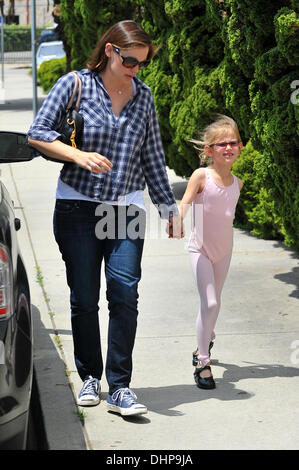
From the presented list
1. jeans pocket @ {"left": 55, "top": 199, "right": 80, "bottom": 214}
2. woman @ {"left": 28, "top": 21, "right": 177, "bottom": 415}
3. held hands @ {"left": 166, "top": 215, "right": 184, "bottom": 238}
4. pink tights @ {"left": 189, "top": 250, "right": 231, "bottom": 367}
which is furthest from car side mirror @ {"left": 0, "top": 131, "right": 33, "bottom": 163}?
pink tights @ {"left": 189, "top": 250, "right": 231, "bottom": 367}

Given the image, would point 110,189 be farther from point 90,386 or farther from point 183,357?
point 183,357

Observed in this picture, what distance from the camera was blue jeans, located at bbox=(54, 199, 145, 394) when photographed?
4.38 m

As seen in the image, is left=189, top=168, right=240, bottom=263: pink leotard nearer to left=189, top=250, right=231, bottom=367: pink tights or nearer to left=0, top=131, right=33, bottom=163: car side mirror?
left=189, top=250, right=231, bottom=367: pink tights

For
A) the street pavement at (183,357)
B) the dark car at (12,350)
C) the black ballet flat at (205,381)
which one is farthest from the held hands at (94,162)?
the black ballet flat at (205,381)

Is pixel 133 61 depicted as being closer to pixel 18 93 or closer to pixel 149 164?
pixel 149 164

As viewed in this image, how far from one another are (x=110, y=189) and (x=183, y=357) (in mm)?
1477

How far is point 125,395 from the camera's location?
14.6 ft

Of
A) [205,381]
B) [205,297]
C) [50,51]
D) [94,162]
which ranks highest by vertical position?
[94,162]

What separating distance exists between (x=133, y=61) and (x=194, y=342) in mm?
2056

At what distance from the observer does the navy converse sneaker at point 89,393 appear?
4.59 meters

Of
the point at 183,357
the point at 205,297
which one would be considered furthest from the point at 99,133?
the point at 183,357
